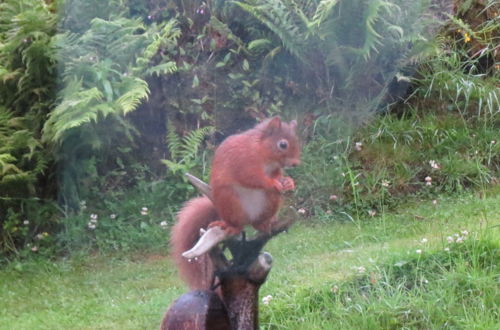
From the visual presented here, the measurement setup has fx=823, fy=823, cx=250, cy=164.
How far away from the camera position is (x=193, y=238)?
132 inches

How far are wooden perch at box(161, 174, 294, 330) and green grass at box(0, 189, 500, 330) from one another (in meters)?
1.35

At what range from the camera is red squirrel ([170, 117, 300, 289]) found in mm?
A: 3029

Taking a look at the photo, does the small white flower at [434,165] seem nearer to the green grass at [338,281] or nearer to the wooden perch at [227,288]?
the green grass at [338,281]

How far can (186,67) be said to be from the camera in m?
7.65

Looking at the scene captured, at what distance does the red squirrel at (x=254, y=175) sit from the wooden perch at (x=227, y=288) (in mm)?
62

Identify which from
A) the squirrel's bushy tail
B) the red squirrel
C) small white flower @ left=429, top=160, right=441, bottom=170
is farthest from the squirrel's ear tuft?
small white flower @ left=429, top=160, right=441, bottom=170

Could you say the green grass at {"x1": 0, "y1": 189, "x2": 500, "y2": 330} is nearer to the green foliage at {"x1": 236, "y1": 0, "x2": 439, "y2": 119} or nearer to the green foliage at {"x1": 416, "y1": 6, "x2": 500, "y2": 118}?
the green foliage at {"x1": 416, "y1": 6, "x2": 500, "y2": 118}

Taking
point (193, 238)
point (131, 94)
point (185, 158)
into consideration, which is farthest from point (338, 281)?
point (131, 94)

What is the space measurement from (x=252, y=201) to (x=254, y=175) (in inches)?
4.8

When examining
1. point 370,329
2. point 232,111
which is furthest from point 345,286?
point 232,111

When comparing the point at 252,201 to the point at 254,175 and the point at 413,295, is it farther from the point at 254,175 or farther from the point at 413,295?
the point at 413,295

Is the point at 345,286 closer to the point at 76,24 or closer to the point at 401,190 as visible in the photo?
the point at 401,190

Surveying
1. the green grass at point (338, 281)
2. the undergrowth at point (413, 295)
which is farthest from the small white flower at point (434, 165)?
the undergrowth at point (413, 295)

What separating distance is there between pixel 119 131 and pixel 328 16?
87.4 inches
